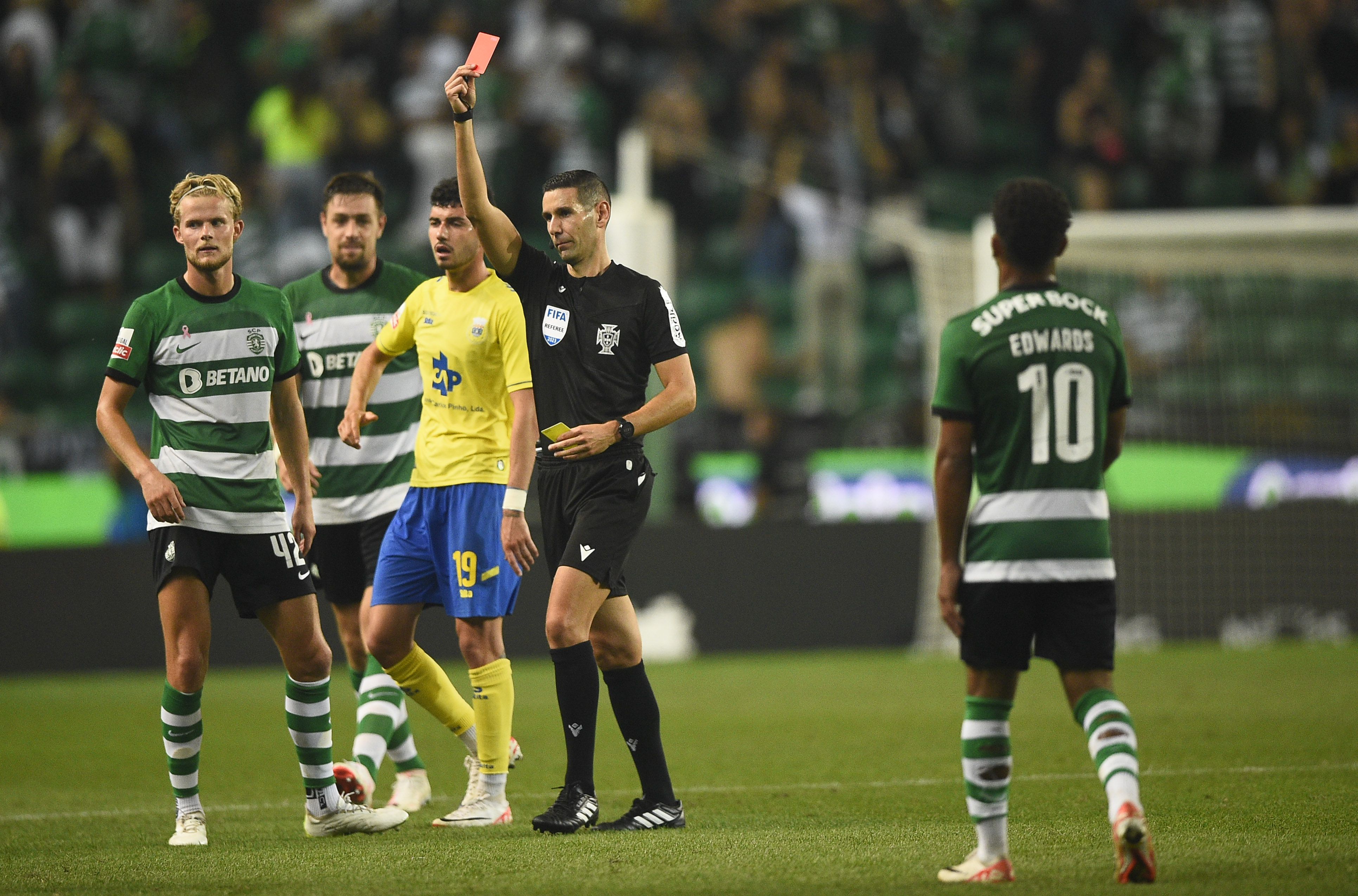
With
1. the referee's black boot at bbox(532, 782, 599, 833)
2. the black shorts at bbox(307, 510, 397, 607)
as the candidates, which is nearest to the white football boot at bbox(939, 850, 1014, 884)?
the referee's black boot at bbox(532, 782, 599, 833)

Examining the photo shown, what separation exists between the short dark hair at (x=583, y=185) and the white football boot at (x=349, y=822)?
2.27 metres

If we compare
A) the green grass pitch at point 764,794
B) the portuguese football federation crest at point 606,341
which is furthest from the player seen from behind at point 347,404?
the portuguese football federation crest at point 606,341

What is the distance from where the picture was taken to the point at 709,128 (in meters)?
17.2

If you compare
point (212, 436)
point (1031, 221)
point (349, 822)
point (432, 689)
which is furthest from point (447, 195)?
point (1031, 221)

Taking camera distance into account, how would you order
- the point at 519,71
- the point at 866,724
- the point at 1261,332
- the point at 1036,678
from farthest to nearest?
the point at 519,71, the point at 1261,332, the point at 1036,678, the point at 866,724

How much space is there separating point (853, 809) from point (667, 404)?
1708 mm

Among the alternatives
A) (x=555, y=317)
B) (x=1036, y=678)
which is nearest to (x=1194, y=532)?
(x=1036, y=678)

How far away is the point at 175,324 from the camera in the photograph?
5.14 metres

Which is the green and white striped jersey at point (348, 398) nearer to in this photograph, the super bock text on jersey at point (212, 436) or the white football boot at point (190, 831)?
the super bock text on jersey at point (212, 436)

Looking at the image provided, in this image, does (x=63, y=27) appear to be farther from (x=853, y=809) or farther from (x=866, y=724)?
(x=853, y=809)

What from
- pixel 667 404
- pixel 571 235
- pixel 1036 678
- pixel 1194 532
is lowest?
pixel 1036 678

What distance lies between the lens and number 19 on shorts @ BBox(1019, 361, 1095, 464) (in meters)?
4.22

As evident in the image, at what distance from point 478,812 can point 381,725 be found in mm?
722

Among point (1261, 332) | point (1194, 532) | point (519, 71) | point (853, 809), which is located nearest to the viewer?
point (853, 809)
